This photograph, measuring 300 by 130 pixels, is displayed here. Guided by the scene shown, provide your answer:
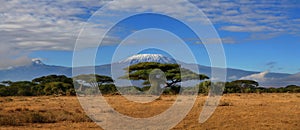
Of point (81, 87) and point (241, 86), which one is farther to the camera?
point (241, 86)

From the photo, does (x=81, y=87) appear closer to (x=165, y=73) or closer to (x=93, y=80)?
(x=93, y=80)

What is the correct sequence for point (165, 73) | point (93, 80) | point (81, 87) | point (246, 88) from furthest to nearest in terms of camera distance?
point (246, 88) < point (93, 80) < point (81, 87) < point (165, 73)

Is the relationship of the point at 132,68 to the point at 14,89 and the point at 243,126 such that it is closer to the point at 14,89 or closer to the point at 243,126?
the point at 14,89

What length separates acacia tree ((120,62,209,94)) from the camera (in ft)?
181

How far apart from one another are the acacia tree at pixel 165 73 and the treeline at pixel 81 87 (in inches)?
41.5

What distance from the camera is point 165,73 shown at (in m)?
56.0

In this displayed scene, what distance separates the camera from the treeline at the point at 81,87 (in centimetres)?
5368

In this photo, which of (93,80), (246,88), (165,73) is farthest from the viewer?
(246,88)

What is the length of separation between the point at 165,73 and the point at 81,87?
43.1 ft

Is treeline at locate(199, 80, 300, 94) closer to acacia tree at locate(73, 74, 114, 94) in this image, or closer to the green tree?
the green tree

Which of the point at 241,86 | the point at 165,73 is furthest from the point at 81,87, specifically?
the point at 241,86

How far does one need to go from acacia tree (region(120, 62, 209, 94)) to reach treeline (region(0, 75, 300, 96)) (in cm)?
106

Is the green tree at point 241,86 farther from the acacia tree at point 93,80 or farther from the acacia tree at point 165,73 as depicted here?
the acacia tree at point 93,80

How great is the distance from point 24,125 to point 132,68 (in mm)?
42265
